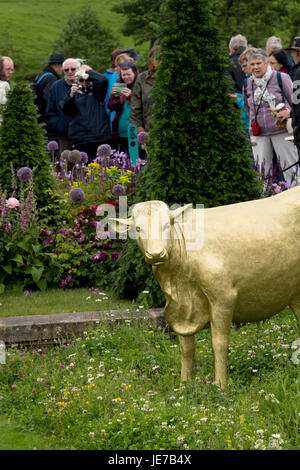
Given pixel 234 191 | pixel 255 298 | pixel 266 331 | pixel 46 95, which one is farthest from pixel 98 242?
pixel 46 95

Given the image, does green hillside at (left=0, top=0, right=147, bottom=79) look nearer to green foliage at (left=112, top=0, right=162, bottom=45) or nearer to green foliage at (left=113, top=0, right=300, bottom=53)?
green foliage at (left=112, top=0, right=162, bottom=45)

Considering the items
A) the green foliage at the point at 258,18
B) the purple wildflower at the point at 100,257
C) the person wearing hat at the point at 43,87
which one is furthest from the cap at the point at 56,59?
the green foliage at the point at 258,18

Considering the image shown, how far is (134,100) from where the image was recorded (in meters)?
11.1

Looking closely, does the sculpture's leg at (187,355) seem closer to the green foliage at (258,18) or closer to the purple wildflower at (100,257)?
the purple wildflower at (100,257)

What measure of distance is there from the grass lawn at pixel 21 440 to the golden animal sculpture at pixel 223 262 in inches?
46.4

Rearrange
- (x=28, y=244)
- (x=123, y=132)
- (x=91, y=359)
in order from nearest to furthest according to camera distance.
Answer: (x=91, y=359), (x=28, y=244), (x=123, y=132)

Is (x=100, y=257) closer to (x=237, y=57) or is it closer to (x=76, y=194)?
(x=76, y=194)

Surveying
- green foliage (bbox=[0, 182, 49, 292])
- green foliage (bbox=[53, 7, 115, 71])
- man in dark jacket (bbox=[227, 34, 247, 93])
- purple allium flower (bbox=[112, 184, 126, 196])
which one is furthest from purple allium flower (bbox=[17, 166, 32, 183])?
green foliage (bbox=[53, 7, 115, 71])

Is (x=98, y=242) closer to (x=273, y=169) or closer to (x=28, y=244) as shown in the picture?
(x=28, y=244)

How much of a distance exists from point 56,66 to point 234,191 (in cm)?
834

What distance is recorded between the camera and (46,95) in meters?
13.7

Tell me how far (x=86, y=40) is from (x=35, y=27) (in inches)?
471

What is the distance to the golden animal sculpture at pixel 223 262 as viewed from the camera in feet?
16.1

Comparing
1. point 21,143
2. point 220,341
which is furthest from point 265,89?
point 220,341
